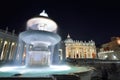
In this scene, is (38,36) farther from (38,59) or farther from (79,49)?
(79,49)

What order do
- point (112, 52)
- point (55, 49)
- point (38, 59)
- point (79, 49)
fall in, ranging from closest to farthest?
point (38, 59) → point (112, 52) → point (55, 49) → point (79, 49)

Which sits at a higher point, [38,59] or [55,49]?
[55,49]

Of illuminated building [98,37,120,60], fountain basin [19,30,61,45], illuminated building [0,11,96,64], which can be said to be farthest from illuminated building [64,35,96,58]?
fountain basin [19,30,61,45]

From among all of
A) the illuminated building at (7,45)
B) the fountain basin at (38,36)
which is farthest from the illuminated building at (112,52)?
the fountain basin at (38,36)

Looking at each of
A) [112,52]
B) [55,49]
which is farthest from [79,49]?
[112,52]

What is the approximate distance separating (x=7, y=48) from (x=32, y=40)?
94.3 ft

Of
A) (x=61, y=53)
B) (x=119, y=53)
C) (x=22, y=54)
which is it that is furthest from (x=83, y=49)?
(x=22, y=54)

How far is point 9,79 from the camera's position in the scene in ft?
13.7

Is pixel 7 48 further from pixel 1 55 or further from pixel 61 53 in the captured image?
pixel 61 53

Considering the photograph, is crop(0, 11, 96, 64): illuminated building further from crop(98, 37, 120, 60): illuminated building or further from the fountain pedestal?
crop(98, 37, 120, 60): illuminated building

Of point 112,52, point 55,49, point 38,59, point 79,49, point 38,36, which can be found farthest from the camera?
point 79,49

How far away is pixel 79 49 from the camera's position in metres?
67.6

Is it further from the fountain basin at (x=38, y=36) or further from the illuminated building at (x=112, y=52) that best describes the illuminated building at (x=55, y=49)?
the illuminated building at (x=112, y=52)

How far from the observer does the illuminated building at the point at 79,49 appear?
6650 centimetres
